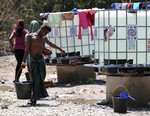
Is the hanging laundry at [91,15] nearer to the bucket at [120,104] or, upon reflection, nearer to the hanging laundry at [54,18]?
the hanging laundry at [54,18]

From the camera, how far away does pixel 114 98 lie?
29.2ft

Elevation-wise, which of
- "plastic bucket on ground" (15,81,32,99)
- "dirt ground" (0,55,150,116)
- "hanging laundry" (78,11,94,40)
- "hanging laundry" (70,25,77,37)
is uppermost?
"hanging laundry" (78,11,94,40)

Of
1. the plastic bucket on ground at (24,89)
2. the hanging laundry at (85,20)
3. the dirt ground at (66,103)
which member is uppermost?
the hanging laundry at (85,20)

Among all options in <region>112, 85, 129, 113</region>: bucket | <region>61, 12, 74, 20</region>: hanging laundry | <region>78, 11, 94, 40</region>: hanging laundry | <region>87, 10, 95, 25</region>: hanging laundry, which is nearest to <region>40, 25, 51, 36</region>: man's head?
<region>112, 85, 129, 113</region>: bucket

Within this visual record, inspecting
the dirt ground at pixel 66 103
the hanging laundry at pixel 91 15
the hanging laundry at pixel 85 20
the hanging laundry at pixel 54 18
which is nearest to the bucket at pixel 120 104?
the dirt ground at pixel 66 103

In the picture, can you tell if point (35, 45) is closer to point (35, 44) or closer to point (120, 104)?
point (35, 44)

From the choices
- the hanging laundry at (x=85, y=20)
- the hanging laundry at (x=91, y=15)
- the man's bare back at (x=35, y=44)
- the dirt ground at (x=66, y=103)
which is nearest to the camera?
the dirt ground at (x=66, y=103)

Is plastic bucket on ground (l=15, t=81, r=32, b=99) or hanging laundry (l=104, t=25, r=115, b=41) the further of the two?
plastic bucket on ground (l=15, t=81, r=32, b=99)

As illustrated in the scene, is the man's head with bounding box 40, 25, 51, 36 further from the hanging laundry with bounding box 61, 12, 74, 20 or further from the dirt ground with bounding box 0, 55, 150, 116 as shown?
the hanging laundry with bounding box 61, 12, 74, 20

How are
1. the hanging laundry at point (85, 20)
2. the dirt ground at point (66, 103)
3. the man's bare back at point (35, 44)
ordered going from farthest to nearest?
1. the hanging laundry at point (85, 20)
2. the man's bare back at point (35, 44)
3. the dirt ground at point (66, 103)

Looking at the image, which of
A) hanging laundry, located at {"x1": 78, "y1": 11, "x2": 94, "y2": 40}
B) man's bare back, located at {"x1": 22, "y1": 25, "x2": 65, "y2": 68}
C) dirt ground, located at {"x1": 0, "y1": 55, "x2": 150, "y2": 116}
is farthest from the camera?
hanging laundry, located at {"x1": 78, "y1": 11, "x2": 94, "y2": 40}

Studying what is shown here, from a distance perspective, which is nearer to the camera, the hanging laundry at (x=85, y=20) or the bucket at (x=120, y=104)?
the bucket at (x=120, y=104)

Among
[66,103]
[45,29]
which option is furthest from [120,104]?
[45,29]

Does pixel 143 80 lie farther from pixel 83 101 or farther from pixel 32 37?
pixel 32 37
